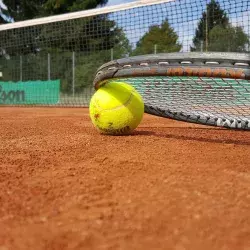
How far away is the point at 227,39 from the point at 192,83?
9290 millimetres

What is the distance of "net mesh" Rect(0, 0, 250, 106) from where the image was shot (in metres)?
7.78

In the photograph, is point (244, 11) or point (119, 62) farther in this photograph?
point (244, 11)

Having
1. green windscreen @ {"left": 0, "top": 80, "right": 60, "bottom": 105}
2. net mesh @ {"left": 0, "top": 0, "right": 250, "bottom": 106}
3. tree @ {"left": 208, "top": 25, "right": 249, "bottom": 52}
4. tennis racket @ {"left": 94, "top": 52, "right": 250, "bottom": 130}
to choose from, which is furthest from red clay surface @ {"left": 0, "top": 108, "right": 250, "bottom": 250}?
green windscreen @ {"left": 0, "top": 80, "right": 60, "bottom": 105}

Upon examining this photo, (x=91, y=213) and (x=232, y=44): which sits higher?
(x=232, y=44)

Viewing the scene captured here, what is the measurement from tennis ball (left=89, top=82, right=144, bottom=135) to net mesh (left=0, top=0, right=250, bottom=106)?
454 cm

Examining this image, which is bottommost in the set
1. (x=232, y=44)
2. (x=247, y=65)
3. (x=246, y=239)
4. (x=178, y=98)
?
(x=246, y=239)

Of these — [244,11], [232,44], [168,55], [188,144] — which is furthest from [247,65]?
[232,44]

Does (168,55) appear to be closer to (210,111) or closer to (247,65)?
(247,65)

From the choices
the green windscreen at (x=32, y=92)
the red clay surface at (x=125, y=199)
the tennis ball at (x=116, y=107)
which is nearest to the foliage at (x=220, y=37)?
the green windscreen at (x=32, y=92)

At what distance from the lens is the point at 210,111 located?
3518 millimetres

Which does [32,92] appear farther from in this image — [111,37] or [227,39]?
[227,39]

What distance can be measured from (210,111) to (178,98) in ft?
1.27

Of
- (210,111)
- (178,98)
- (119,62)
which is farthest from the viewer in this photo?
(210,111)

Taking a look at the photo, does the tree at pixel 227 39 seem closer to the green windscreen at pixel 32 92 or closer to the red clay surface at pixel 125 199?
the green windscreen at pixel 32 92
